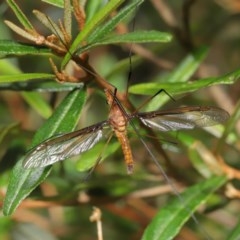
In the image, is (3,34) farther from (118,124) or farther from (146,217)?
(146,217)

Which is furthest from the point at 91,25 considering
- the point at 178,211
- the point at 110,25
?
the point at 178,211

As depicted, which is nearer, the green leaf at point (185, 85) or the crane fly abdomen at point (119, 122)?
the green leaf at point (185, 85)

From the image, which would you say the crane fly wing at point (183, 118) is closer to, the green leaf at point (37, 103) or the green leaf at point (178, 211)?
the green leaf at point (178, 211)

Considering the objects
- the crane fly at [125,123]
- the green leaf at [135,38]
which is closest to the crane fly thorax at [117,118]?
the crane fly at [125,123]

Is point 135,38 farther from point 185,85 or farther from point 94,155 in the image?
point 94,155

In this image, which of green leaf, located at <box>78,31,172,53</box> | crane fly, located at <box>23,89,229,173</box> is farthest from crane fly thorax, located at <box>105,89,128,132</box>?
green leaf, located at <box>78,31,172,53</box>

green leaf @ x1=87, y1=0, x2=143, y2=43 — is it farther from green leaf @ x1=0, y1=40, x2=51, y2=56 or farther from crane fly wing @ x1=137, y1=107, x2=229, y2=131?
crane fly wing @ x1=137, y1=107, x2=229, y2=131

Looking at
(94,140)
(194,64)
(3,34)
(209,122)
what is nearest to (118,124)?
(94,140)
